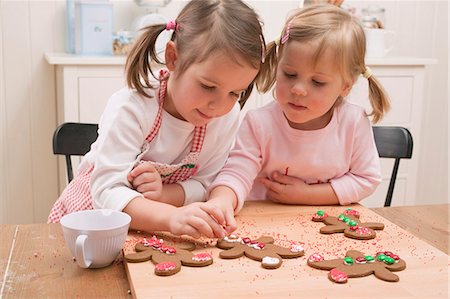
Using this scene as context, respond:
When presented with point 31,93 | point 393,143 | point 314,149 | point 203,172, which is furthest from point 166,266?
point 31,93

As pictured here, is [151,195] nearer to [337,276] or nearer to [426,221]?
[337,276]

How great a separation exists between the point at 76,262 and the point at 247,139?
58 cm

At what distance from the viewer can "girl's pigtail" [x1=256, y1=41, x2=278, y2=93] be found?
4.61ft

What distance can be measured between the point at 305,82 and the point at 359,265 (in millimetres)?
477

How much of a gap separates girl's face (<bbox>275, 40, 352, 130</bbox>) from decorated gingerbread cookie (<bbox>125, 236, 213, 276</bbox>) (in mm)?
458

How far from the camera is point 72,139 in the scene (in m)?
1.72

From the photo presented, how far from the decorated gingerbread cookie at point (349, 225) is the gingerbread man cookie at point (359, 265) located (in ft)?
0.35

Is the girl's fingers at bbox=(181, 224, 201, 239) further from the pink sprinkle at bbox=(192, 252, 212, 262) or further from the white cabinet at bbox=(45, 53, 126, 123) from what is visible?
the white cabinet at bbox=(45, 53, 126, 123)

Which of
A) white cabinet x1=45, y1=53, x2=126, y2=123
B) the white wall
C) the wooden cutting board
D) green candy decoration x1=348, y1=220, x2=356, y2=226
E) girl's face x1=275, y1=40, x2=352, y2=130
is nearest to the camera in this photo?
the wooden cutting board

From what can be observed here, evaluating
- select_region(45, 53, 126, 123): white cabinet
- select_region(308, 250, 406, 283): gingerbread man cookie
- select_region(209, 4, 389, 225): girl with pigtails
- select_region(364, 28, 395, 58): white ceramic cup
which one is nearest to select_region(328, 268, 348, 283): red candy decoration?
select_region(308, 250, 406, 283): gingerbread man cookie

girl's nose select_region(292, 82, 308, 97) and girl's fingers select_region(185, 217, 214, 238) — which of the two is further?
girl's nose select_region(292, 82, 308, 97)

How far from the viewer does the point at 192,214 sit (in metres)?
1.13

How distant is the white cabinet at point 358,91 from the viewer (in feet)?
8.20

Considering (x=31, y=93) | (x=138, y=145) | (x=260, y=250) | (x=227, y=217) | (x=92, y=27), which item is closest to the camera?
(x=260, y=250)
